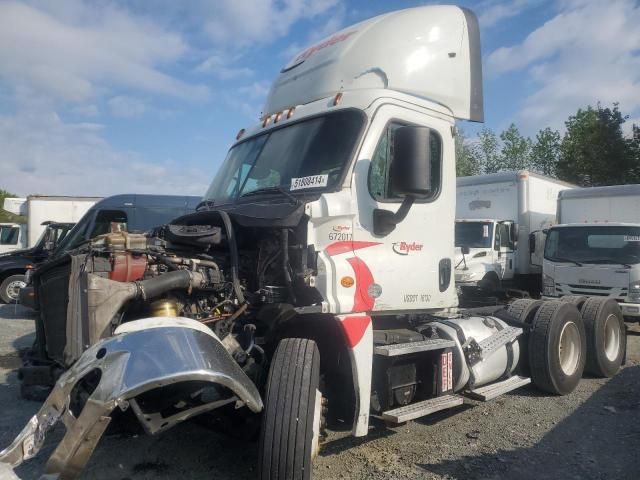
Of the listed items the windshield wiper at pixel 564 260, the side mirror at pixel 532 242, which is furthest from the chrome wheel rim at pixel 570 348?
the side mirror at pixel 532 242

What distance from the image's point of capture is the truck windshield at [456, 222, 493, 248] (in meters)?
12.7

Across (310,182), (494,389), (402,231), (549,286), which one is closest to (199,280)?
(310,182)

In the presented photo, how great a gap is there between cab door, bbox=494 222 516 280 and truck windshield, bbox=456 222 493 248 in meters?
0.23

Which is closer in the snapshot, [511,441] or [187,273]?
[187,273]

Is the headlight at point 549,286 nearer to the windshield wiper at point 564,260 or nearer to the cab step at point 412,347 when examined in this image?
the windshield wiper at point 564,260

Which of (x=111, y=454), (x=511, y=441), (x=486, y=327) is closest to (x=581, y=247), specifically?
(x=486, y=327)

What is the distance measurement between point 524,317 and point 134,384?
15.6 ft

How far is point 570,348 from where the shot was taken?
20.9ft

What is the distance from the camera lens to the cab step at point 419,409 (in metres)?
3.93

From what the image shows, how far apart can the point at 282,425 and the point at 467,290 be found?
5.23 m

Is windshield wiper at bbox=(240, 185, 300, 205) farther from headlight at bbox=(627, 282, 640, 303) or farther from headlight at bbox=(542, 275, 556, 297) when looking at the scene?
headlight at bbox=(542, 275, 556, 297)

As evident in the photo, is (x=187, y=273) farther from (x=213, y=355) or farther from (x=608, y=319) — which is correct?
(x=608, y=319)

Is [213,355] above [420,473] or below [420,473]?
above

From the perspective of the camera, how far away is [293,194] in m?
4.07
